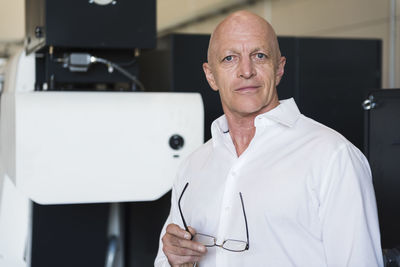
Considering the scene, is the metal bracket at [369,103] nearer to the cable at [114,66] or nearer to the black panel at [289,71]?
the cable at [114,66]

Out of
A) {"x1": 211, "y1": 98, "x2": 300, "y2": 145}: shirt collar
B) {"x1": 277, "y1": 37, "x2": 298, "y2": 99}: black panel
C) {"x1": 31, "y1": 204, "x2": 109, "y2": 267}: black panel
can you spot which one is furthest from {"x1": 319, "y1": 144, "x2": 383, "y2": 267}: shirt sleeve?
{"x1": 277, "y1": 37, "x2": 298, "y2": 99}: black panel

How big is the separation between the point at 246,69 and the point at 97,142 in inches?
24.6

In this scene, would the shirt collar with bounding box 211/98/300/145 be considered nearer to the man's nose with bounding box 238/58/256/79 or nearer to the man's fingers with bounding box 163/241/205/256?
the man's nose with bounding box 238/58/256/79

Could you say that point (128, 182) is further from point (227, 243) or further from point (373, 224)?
point (373, 224)

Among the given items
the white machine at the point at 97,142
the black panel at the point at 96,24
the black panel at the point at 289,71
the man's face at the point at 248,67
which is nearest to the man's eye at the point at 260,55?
the man's face at the point at 248,67

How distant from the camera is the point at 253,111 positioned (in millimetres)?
1119

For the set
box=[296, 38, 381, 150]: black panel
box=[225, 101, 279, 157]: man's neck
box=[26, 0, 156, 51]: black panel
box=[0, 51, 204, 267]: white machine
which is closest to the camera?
box=[225, 101, 279, 157]: man's neck

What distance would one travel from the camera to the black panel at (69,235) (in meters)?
1.85

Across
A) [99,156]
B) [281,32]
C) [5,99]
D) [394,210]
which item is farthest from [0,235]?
[281,32]

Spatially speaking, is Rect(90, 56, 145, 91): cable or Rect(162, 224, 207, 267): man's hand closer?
Rect(162, 224, 207, 267): man's hand

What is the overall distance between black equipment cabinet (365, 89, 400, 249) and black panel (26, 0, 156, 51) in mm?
Answer: 761

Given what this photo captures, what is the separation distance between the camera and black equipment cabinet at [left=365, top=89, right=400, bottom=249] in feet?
3.94

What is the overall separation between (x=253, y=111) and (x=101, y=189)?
0.64 metres

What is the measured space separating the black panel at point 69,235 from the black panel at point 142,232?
185 millimetres
